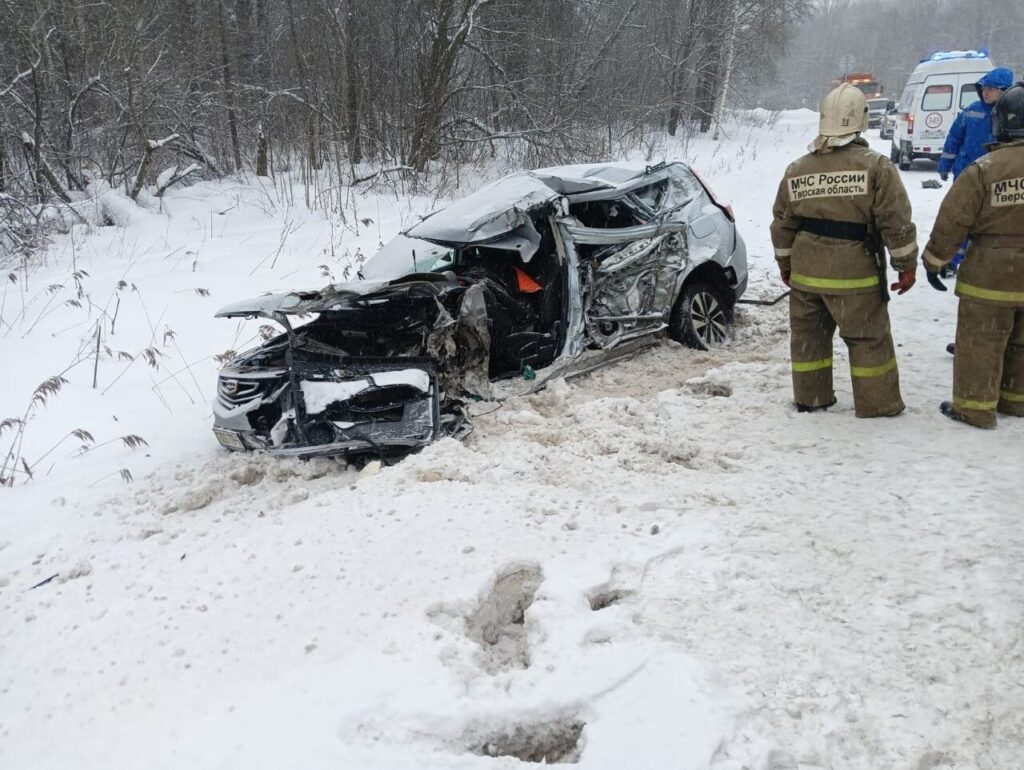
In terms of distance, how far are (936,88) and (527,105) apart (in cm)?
834

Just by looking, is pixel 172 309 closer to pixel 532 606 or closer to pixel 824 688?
pixel 532 606

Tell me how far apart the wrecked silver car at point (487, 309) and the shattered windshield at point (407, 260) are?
0.02 meters

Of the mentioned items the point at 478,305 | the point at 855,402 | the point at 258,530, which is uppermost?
the point at 478,305

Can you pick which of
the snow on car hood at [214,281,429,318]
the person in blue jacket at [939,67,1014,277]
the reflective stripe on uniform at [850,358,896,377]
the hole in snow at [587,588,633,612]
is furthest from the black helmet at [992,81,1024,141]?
the snow on car hood at [214,281,429,318]

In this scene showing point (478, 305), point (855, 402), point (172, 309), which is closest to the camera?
point (855, 402)

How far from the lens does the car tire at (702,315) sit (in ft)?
19.4

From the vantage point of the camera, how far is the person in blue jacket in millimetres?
6332

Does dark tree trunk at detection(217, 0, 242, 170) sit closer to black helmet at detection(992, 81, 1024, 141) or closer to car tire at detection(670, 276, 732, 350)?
car tire at detection(670, 276, 732, 350)

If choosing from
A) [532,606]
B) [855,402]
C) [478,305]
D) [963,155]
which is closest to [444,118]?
[963,155]

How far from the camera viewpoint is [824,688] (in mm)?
2346

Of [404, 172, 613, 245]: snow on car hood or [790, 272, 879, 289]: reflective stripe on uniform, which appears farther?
[404, 172, 613, 245]: snow on car hood

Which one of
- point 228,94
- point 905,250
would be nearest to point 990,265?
point 905,250

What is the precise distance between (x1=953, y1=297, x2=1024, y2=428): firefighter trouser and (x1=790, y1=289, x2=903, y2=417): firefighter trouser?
1.12 ft

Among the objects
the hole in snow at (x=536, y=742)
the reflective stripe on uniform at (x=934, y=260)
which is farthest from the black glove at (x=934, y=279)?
the hole in snow at (x=536, y=742)
